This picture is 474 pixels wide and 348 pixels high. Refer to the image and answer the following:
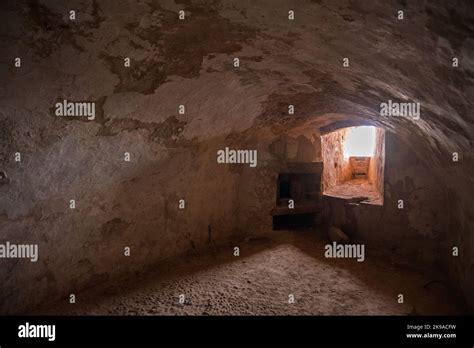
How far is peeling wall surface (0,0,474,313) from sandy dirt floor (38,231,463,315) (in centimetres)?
26

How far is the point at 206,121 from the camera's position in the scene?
→ 3.82 m

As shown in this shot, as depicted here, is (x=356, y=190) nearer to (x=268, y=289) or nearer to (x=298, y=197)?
(x=298, y=197)

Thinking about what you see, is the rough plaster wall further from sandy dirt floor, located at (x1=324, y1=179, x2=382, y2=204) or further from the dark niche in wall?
the dark niche in wall

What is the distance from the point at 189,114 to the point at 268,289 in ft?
7.56

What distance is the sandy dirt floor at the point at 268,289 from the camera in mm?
2992

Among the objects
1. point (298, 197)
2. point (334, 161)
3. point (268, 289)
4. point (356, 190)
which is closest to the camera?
point (268, 289)

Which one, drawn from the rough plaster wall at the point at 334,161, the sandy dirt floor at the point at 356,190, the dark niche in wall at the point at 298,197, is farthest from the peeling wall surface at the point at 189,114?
the rough plaster wall at the point at 334,161

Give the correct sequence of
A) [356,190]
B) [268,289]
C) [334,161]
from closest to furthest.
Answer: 1. [268,289]
2. [356,190]
3. [334,161]

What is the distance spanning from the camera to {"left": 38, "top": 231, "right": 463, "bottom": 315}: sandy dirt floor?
2992 mm

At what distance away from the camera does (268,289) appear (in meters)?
3.48

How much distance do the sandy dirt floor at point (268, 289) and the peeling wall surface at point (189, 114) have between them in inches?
10.0

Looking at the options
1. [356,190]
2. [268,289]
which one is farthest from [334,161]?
[268,289]

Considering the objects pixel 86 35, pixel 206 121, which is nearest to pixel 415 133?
pixel 206 121

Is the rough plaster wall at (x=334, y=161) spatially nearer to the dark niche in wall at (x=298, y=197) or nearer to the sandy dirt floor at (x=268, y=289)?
the dark niche in wall at (x=298, y=197)
